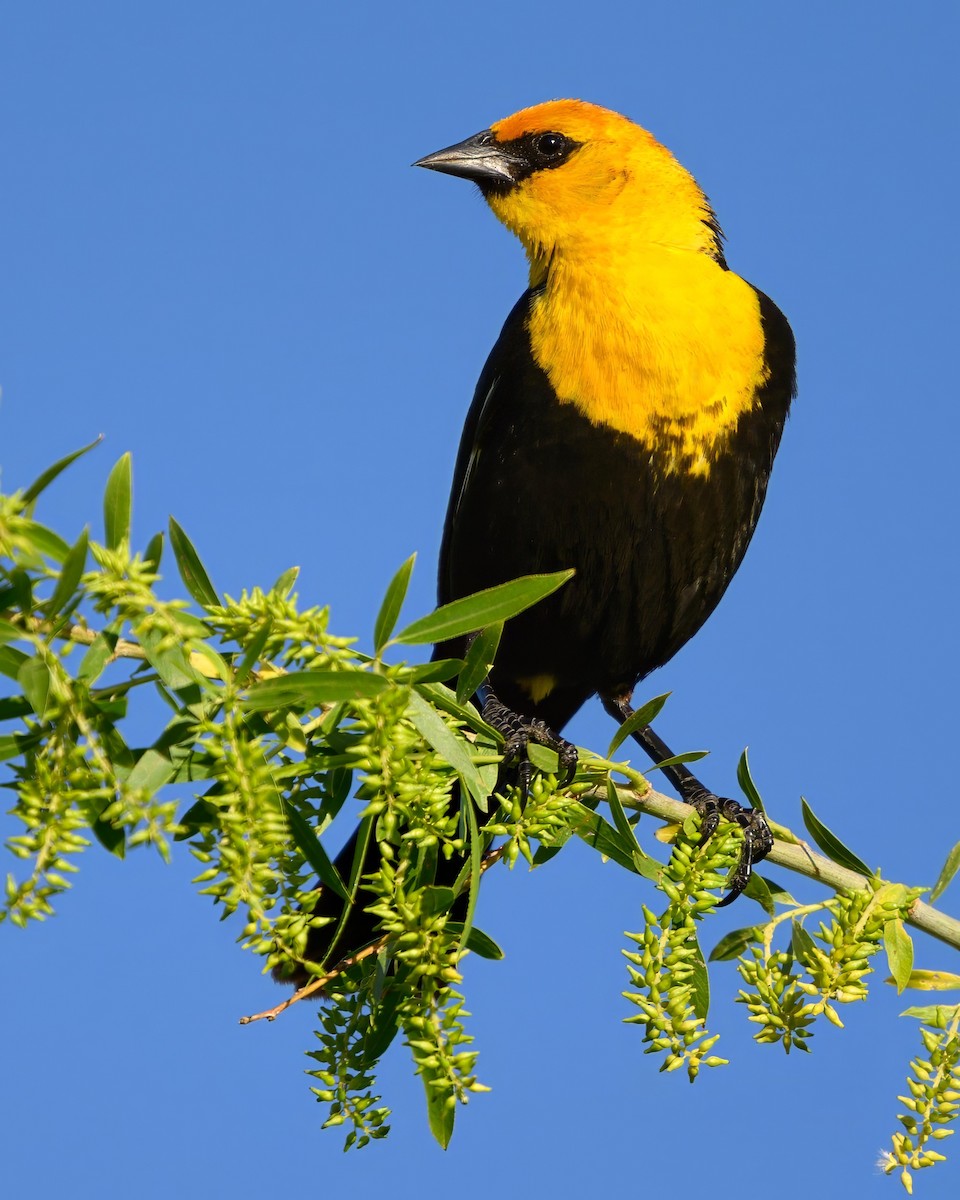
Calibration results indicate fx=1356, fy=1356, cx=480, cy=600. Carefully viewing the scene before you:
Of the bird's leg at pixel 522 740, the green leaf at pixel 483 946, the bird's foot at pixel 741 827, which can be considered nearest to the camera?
the green leaf at pixel 483 946

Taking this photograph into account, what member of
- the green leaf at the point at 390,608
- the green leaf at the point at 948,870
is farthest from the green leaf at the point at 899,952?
the green leaf at the point at 390,608

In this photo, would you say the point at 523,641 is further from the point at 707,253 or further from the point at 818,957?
the point at 818,957

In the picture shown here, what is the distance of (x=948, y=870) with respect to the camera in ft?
6.82

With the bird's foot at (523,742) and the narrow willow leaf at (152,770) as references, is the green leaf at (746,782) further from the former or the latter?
the narrow willow leaf at (152,770)

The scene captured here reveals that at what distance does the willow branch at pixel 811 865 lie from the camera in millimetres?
1927

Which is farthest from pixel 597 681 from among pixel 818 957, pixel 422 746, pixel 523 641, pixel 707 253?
pixel 422 746

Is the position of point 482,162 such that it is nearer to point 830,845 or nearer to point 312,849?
point 830,845

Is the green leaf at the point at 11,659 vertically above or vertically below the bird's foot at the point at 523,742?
below

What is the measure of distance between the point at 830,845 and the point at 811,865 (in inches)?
3.2

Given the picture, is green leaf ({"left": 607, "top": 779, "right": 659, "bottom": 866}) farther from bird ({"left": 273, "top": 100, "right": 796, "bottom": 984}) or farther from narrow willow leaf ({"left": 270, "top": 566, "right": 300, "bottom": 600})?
bird ({"left": 273, "top": 100, "right": 796, "bottom": 984})

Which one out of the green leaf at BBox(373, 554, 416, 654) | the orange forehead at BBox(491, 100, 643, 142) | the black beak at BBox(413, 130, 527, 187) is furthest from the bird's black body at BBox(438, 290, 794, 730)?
the green leaf at BBox(373, 554, 416, 654)


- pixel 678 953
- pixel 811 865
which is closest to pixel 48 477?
pixel 678 953

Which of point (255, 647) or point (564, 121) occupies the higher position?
point (564, 121)

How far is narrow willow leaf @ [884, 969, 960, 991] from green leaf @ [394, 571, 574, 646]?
3.07 ft
